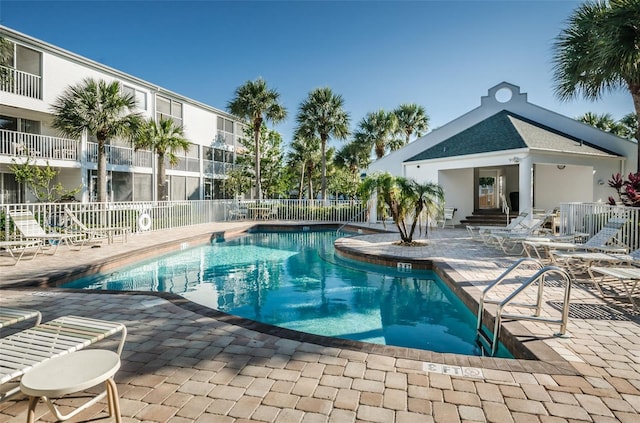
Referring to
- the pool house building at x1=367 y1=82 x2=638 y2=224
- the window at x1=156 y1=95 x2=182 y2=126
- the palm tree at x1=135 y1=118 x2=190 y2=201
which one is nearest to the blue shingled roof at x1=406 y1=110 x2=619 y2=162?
the pool house building at x1=367 y1=82 x2=638 y2=224

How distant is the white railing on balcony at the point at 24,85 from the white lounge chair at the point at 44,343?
1709 centimetres

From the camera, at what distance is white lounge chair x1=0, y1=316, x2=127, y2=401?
2.24 m

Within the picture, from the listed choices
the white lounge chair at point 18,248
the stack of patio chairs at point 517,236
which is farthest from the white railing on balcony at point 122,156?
the stack of patio chairs at point 517,236

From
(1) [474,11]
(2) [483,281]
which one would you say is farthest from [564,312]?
(1) [474,11]

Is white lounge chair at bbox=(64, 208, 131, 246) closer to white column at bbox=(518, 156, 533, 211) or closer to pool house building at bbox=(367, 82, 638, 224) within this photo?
pool house building at bbox=(367, 82, 638, 224)

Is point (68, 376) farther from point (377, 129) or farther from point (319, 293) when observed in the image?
point (377, 129)

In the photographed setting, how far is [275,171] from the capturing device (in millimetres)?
29516

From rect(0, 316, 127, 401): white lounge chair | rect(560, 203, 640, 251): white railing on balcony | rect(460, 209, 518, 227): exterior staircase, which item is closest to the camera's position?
rect(0, 316, 127, 401): white lounge chair

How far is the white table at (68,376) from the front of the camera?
1.95 m

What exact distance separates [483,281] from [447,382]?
4.08m

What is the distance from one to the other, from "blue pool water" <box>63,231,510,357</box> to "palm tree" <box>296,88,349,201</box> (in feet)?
46.3

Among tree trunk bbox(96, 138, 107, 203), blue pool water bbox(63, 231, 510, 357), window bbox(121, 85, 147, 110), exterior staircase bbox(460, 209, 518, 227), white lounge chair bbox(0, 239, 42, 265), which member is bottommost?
blue pool water bbox(63, 231, 510, 357)

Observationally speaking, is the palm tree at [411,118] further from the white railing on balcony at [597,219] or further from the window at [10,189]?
the window at [10,189]

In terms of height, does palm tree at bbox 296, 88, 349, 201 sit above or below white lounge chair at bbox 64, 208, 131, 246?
above
